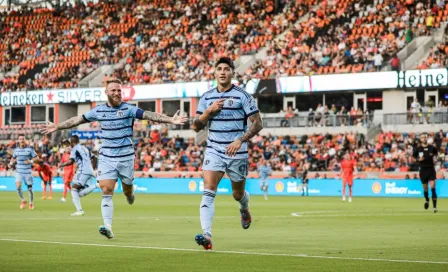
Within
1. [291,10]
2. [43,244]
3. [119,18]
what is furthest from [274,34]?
[43,244]

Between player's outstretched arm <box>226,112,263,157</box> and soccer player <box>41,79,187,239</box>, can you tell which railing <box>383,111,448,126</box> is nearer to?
soccer player <box>41,79,187,239</box>

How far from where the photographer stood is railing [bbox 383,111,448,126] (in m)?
50.4

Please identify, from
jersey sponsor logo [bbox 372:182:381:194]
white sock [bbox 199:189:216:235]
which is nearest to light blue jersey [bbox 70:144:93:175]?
white sock [bbox 199:189:216:235]

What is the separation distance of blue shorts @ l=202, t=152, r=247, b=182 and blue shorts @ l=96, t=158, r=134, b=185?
8.49ft

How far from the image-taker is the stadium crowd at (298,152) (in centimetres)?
4844

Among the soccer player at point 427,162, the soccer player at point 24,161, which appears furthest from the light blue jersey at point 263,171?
the soccer player at point 427,162

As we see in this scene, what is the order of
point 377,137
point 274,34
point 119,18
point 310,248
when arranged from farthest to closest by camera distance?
point 119,18, point 274,34, point 377,137, point 310,248

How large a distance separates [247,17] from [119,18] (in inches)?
518

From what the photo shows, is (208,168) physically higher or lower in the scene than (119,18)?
lower

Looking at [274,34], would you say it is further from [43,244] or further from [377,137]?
[43,244]

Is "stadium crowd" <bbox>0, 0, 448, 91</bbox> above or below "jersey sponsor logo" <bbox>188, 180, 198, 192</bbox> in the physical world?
above

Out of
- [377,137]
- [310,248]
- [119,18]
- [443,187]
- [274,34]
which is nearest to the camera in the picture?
[310,248]

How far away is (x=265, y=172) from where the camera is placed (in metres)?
44.7

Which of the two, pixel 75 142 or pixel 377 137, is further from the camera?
pixel 377 137
